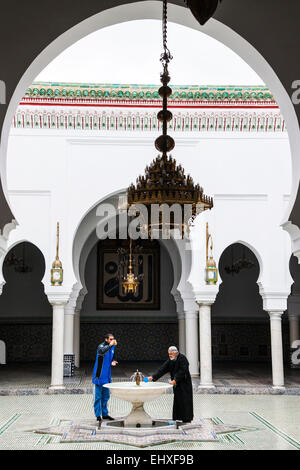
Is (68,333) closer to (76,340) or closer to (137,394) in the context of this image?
(76,340)

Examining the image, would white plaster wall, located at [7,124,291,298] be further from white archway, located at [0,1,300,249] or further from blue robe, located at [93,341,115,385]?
white archway, located at [0,1,300,249]

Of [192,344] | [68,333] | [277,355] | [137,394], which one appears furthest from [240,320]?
[137,394]

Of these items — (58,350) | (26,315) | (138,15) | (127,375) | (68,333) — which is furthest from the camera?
(26,315)

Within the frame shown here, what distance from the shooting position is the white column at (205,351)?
784 cm

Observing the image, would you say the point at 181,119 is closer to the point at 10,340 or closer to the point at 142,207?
the point at 142,207

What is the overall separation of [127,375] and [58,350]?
1.87 metres

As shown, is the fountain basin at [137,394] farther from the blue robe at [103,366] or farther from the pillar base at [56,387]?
the pillar base at [56,387]

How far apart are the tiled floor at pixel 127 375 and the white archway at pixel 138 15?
235 inches

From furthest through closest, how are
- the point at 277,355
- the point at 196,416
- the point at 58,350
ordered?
the point at 277,355 < the point at 58,350 < the point at 196,416

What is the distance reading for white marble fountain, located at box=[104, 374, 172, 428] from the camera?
458 centimetres

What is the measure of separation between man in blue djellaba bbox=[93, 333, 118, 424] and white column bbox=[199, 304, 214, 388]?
9.84 feet

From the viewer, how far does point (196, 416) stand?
18.7 ft

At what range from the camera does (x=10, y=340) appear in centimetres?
1234

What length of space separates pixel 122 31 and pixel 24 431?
5411 millimetres
